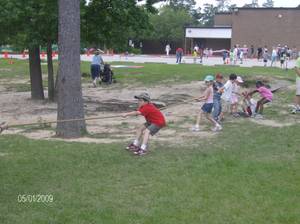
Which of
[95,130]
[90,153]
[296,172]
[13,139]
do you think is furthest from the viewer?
[95,130]

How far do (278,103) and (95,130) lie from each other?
21.9 ft

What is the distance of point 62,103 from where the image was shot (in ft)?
36.3

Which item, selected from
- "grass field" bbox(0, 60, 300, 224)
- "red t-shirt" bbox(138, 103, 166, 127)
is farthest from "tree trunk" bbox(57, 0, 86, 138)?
"red t-shirt" bbox(138, 103, 166, 127)

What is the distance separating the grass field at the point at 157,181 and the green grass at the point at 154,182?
0.01 m

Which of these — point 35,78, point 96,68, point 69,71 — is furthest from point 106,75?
point 69,71

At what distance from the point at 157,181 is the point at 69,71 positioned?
4483 millimetres

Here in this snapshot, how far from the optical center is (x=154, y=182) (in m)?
7.29

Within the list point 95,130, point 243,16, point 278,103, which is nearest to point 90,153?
point 95,130

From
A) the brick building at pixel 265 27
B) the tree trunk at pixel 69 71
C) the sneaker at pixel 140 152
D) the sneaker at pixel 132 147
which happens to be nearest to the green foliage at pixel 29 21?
the tree trunk at pixel 69 71

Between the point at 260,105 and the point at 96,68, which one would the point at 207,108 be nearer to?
the point at 260,105

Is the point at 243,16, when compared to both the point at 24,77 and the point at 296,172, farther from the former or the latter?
the point at 296,172

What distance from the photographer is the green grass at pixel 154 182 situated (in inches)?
237

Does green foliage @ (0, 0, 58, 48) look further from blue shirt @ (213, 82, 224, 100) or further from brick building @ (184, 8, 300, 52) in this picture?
brick building @ (184, 8, 300, 52)

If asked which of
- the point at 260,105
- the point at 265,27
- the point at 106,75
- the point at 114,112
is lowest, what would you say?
the point at 114,112
